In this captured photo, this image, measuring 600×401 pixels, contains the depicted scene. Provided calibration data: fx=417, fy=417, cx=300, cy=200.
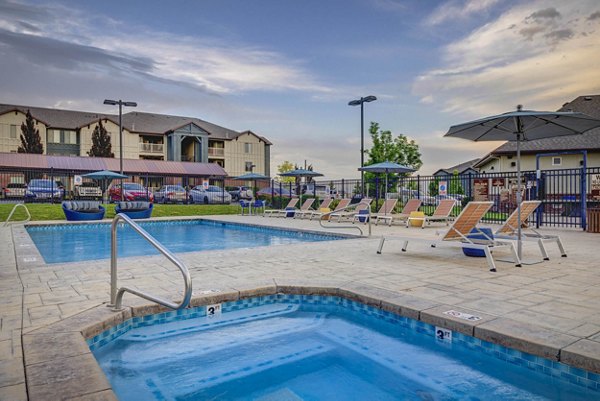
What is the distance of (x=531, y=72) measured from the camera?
15.2 m

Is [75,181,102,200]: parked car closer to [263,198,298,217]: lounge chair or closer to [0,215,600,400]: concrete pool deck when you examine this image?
[263,198,298,217]: lounge chair

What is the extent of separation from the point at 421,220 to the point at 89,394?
472 inches

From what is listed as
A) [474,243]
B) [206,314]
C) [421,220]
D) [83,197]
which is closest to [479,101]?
[421,220]

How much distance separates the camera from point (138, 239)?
12.2 metres

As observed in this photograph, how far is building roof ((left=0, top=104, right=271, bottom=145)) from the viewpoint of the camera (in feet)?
136

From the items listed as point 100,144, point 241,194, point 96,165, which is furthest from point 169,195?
point 100,144

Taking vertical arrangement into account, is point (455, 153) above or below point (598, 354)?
above

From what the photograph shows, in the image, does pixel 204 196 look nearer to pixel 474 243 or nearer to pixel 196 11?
pixel 196 11

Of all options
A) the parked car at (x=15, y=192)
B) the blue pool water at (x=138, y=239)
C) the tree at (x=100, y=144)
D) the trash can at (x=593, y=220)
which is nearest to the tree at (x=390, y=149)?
the blue pool water at (x=138, y=239)

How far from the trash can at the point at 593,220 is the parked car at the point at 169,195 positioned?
2295cm

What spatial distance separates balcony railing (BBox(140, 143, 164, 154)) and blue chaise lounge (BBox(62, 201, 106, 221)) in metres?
28.7

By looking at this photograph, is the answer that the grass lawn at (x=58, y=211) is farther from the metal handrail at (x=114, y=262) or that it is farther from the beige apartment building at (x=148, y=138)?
the beige apartment building at (x=148, y=138)

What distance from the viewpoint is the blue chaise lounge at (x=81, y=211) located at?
16.2 meters

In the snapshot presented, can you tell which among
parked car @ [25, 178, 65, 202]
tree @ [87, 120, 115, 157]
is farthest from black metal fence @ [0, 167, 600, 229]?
tree @ [87, 120, 115, 157]
